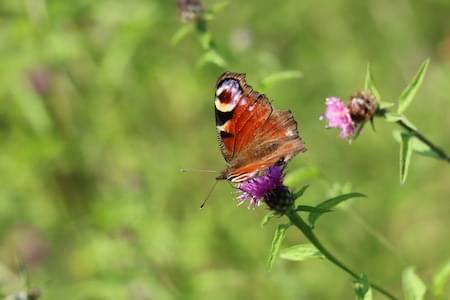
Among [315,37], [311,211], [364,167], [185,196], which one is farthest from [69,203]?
[311,211]

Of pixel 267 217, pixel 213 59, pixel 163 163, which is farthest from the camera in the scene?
pixel 163 163

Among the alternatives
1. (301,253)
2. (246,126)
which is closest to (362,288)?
(301,253)

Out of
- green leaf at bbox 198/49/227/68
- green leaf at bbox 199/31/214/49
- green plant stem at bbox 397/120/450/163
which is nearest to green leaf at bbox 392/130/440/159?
green plant stem at bbox 397/120/450/163

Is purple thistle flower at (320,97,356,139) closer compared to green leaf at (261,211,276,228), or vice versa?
green leaf at (261,211,276,228)

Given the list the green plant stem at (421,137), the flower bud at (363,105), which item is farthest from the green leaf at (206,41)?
the green plant stem at (421,137)

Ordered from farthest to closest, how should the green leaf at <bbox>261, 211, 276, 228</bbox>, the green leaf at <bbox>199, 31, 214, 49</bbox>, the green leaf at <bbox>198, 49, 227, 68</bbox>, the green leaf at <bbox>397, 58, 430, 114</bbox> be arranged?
the green leaf at <bbox>199, 31, 214, 49</bbox> < the green leaf at <bbox>198, 49, 227, 68</bbox> < the green leaf at <bbox>397, 58, 430, 114</bbox> < the green leaf at <bbox>261, 211, 276, 228</bbox>

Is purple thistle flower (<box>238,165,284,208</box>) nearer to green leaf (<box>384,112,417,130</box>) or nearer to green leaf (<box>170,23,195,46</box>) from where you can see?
green leaf (<box>384,112,417,130</box>)

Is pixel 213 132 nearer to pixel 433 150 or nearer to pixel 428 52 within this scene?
pixel 428 52

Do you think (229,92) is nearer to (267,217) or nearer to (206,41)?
(267,217)
